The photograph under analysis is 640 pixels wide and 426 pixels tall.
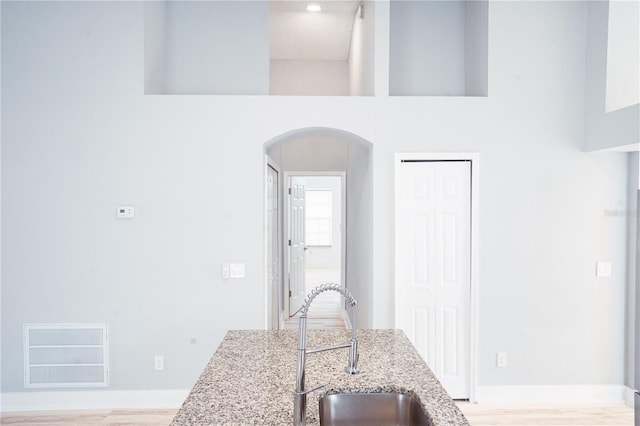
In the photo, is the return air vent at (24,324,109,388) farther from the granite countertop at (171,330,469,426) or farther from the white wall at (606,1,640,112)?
the white wall at (606,1,640,112)

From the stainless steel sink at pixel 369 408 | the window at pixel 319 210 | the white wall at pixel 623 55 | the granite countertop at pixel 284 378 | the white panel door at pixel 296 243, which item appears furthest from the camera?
the window at pixel 319 210

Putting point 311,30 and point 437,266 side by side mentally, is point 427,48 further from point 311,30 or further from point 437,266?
point 437,266

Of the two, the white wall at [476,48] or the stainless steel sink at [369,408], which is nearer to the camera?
the stainless steel sink at [369,408]

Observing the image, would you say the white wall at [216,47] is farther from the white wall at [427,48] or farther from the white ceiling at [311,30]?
the white wall at [427,48]

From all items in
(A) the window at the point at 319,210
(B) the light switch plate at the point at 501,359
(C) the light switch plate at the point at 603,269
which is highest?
(A) the window at the point at 319,210

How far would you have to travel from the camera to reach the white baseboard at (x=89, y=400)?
3.63 m

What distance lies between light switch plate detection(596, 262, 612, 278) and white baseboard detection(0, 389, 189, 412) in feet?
10.9

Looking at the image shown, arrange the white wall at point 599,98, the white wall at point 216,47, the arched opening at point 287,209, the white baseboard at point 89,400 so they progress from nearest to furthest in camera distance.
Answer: the white wall at point 599,98, the white baseboard at point 89,400, the white wall at point 216,47, the arched opening at point 287,209

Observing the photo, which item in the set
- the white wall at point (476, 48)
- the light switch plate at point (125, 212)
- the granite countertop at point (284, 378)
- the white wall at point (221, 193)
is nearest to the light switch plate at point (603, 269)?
the white wall at point (221, 193)

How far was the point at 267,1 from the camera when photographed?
443 cm

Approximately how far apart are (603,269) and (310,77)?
408 cm

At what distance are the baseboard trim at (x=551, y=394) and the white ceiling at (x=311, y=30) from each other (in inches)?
153

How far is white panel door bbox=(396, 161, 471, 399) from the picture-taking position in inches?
151

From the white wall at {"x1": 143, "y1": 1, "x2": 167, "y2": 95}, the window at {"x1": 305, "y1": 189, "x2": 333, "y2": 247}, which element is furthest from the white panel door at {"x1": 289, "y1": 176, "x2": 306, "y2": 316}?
the window at {"x1": 305, "y1": 189, "x2": 333, "y2": 247}
